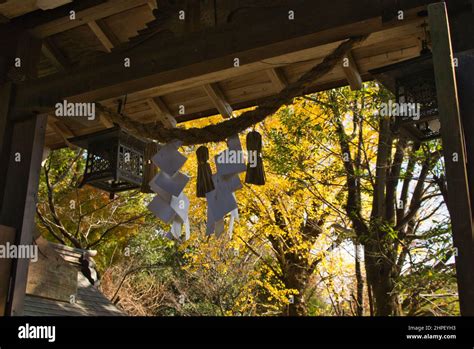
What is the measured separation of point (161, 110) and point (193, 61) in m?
1.02

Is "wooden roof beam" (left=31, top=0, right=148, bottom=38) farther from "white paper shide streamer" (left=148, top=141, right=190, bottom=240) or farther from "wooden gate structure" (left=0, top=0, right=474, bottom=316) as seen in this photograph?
"white paper shide streamer" (left=148, top=141, right=190, bottom=240)

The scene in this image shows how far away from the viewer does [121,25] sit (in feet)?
12.3

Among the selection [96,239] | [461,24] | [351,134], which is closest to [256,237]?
[351,134]

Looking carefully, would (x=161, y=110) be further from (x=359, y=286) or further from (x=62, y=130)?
(x=359, y=286)

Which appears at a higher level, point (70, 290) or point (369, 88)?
point (369, 88)

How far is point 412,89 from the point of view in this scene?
2.78 metres

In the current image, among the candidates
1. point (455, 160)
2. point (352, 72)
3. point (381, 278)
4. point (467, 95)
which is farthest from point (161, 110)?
point (381, 278)

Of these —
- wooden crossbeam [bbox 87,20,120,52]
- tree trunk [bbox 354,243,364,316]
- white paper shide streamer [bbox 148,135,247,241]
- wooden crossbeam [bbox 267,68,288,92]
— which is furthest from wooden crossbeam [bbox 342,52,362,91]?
tree trunk [bbox 354,243,364,316]

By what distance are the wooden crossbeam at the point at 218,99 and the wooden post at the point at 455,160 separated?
5.72 ft

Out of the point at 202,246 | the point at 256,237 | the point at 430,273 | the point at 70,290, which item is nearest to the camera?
the point at 70,290

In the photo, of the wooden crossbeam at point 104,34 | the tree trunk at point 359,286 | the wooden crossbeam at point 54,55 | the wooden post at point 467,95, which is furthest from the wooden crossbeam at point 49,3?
the tree trunk at point 359,286

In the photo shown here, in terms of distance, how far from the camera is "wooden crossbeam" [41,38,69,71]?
395 cm

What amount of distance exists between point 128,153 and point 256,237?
7.67 m
